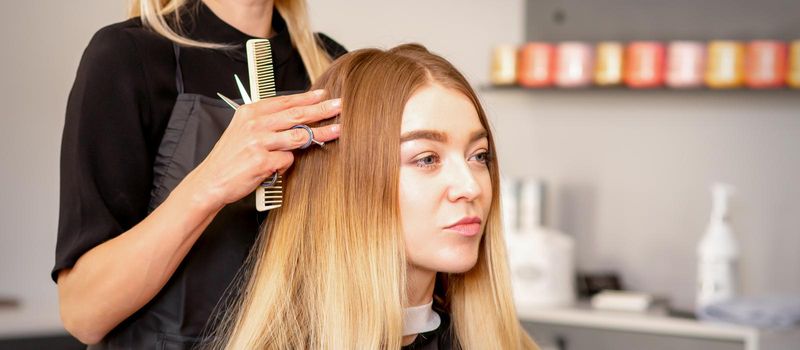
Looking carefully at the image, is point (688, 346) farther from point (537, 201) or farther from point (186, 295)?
point (186, 295)

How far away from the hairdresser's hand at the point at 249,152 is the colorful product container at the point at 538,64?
2094 mm

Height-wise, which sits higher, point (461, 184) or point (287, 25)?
point (287, 25)

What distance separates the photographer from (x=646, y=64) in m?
3.18

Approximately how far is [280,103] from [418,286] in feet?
1.19

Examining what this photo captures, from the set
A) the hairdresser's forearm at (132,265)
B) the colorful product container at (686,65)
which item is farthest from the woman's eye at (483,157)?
the colorful product container at (686,65)

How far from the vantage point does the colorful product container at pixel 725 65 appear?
308cm

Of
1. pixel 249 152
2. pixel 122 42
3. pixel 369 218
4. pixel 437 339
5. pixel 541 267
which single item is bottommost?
pixel 541 267

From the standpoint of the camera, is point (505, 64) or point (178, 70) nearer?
point (178, 70)

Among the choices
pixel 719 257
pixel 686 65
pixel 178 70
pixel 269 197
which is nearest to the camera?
pixel 269 197

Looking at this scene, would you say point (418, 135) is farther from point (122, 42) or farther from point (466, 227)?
point (122, 42)

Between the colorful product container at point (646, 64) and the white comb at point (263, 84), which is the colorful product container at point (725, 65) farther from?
the white comb at point (263, 84)

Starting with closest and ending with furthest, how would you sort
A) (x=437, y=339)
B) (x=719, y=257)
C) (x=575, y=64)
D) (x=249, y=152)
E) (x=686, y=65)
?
(x=249, y=152), (x=437, y=339), (x=719, y=257), (x=686, y=65), (x=575, y=64)

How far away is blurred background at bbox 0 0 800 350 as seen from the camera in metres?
2.82

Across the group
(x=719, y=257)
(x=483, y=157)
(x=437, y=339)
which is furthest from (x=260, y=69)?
(x=719, y=257)
